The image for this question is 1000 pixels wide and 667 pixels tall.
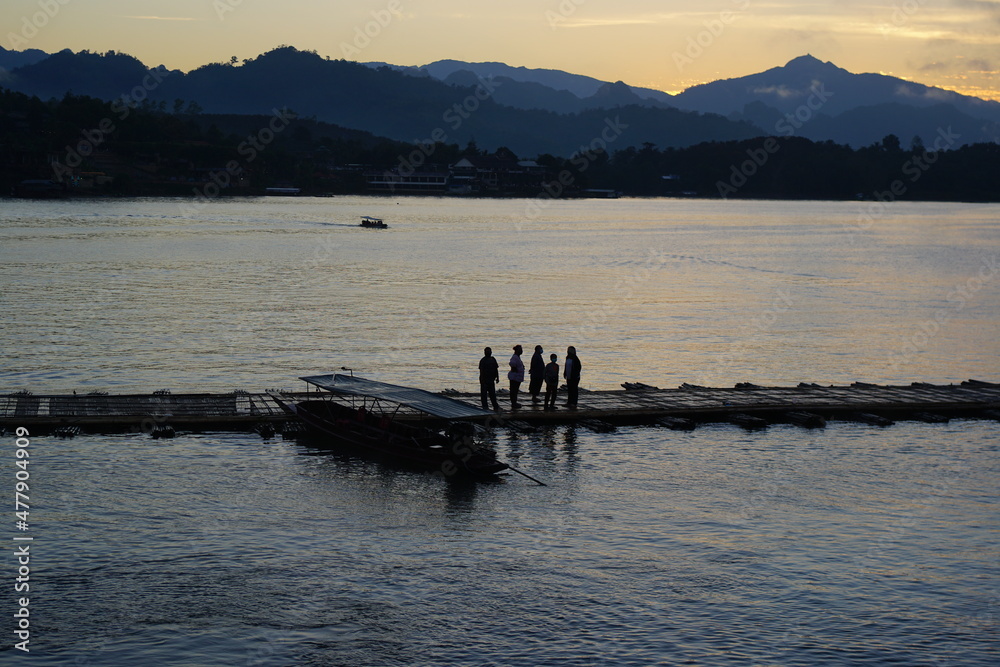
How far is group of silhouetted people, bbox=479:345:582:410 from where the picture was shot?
33.4m

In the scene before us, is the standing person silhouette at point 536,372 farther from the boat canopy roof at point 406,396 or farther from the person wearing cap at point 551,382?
the boat canopy roof at point 406,396

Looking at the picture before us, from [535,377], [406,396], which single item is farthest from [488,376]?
[406,396]

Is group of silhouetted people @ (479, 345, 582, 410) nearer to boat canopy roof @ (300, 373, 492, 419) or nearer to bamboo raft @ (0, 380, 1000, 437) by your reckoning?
bamboo raft @ (0, 380, 1000, 437)

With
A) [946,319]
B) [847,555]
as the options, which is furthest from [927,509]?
[946,319]

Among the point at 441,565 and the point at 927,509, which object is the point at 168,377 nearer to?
the point at 441,565

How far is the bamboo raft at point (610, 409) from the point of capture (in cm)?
3300

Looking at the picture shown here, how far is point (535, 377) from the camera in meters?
36.1

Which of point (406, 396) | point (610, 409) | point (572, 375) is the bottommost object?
point (610, 409)

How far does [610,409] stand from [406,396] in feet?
28.6

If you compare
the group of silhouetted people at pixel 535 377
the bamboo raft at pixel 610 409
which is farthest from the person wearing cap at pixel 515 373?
the bamboo raft at pixel 610 409

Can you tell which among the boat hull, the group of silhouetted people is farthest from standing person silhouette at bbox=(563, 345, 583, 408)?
the boat hull

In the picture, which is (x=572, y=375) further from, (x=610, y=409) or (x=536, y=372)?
(x=610, y=409)

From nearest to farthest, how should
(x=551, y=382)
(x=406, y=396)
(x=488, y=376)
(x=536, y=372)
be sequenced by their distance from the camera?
(x=406, y=396)
(x=488, y=376)
(x=551, y=382)
(x=536, y=372)

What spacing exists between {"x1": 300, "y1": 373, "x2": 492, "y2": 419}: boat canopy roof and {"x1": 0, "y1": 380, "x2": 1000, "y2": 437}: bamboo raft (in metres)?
2.50
